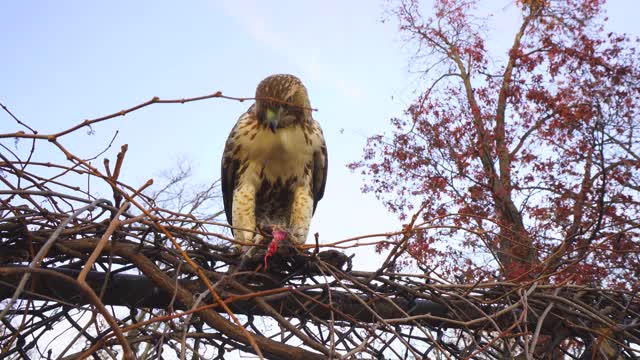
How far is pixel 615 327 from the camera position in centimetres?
172

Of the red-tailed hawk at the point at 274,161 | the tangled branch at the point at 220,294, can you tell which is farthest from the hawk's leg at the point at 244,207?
the tangled branch at the point at 220,294

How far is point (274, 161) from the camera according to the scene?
113 inches

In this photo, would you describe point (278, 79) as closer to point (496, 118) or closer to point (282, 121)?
point (282, 121)

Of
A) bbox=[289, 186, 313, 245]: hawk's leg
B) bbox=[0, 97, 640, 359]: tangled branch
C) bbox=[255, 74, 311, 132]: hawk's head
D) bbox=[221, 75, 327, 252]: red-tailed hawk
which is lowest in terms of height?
bbox=[0, 97, 640, 359]: tangled branch

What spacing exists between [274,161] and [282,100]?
Answer: 1.08 ft

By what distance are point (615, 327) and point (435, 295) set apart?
603 mm

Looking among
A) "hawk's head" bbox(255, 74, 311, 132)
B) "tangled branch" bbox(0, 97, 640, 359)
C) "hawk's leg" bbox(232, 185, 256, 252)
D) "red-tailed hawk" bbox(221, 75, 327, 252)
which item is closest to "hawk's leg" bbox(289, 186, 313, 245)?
"red-tailed hawk" bbox(221, 75, 327, 252)

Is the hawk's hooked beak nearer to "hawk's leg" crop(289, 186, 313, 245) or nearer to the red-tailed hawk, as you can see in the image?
the red-tailed hawk

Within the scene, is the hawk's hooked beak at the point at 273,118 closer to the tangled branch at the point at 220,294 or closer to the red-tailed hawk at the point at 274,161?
the red-tailed hawk at the point at 274,161

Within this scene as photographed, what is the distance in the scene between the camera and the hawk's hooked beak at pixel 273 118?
2.76 m

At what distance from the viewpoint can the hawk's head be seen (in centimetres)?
278

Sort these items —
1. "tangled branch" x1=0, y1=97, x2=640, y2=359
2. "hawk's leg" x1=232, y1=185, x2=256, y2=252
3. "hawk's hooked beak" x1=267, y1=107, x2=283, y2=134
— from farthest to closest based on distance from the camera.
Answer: "hawk's leg" x1=232, y1=185, x2=256, y2=252
"hawk's hooked beak" x1=267, y1=107, x2=283, y2=134
"tangled branch" x1=0, y1=97, x2=640, y2=359

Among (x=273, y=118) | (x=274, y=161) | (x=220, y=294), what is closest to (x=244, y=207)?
(x=274, y=161)

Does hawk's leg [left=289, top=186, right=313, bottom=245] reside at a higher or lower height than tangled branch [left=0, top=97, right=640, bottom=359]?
higher
